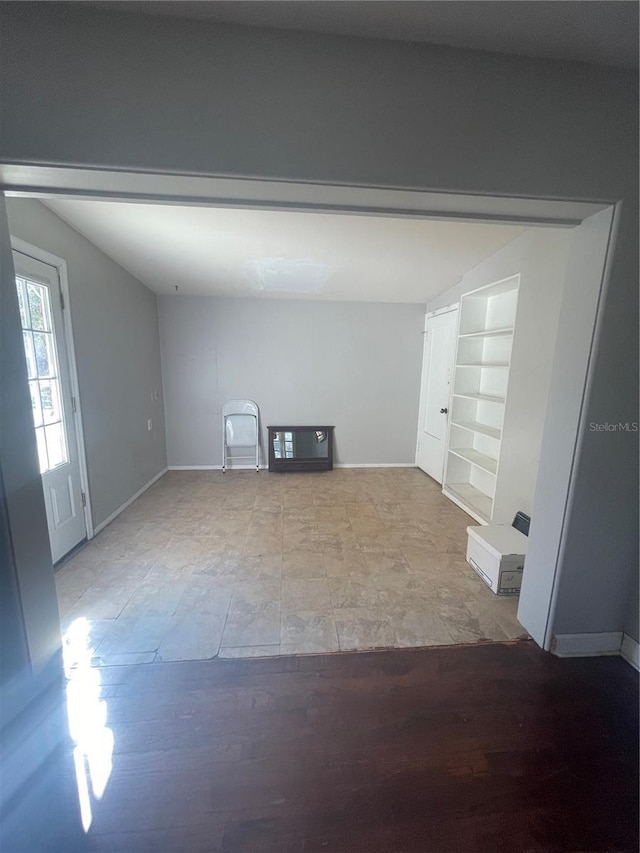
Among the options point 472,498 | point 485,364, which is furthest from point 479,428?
point 472,498

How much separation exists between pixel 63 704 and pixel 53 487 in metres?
1.36

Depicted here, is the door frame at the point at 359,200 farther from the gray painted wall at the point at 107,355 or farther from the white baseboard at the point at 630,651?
the gray painted wall at the point at 107,355

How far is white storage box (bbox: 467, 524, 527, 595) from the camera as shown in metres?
1.94

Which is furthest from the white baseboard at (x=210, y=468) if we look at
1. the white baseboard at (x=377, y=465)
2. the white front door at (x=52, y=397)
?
the white front door at (x=52, y=397)

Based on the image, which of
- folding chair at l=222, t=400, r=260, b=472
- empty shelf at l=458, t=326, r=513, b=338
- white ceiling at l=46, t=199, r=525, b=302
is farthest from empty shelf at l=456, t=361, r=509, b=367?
folding chair at l=222, t=400, r=260, b=472

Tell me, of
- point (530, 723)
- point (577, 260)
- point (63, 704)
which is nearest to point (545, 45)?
point (577, 260)

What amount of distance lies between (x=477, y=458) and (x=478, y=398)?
25.9 inches

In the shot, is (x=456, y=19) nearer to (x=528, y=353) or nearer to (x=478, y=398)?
(x=528, y=353)

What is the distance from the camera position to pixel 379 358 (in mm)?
4250

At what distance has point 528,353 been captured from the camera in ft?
7.70

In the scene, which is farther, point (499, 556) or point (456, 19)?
point (499, 556)

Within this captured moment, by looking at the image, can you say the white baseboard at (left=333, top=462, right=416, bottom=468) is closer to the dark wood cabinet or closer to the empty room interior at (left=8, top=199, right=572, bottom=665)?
the empty room interior at (left=8, top=199, right=572, bottom=665)

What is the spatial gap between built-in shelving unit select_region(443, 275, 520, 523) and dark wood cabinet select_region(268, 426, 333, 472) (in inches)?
62.5

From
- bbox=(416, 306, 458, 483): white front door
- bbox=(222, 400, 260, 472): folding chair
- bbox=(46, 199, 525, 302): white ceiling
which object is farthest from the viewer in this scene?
bbox=(222, 400, 260, 472): folding chair
